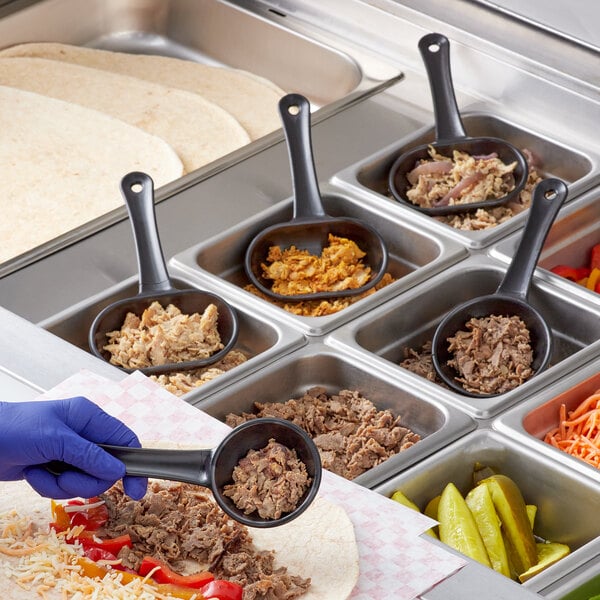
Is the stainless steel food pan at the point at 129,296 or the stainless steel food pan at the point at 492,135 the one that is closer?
the stainless steel food pan at the point at 129,296

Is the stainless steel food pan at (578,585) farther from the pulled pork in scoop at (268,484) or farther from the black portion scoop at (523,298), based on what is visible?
the black portion scoop at (523,298)

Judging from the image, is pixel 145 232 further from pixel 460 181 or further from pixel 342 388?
pixel 460 181

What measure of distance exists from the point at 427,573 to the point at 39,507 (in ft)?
2.19

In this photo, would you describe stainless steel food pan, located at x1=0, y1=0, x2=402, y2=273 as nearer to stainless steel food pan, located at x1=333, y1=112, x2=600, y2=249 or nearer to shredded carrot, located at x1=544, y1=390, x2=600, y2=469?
stainless steel food pan, located at x1=333, y1=112, x2=600, y2=249

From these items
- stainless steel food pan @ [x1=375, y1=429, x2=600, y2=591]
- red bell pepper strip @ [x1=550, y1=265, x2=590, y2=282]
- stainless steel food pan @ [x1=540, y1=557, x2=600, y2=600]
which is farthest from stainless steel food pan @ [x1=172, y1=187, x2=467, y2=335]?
stainless steel food pan @ [x1=540, y1=557, x2=600, y2=600]

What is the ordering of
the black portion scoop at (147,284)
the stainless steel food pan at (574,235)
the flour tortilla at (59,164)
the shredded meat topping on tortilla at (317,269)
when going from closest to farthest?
the black portion scoop at (147,284) → the shredded meat topping on tortilla at (317,269) → the stainless steel food pan at (574,235) → the flour tortilla at (59,164)

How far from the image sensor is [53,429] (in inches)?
85.1

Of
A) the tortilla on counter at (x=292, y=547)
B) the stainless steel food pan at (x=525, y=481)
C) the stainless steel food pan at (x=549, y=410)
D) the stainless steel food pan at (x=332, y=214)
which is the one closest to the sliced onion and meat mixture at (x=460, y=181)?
the stainless steel food pan at (x=332, y=214)

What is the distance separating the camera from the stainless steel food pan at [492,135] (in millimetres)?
3209

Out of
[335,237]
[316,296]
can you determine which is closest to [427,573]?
[316,296]

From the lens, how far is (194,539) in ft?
7.13

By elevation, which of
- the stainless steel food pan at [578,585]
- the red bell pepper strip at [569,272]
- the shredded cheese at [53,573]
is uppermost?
the shredded cheese at [53,573]

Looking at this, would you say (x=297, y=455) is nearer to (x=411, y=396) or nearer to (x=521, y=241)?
(x=411, y=396)

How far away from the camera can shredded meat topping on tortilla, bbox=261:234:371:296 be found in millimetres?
3094
